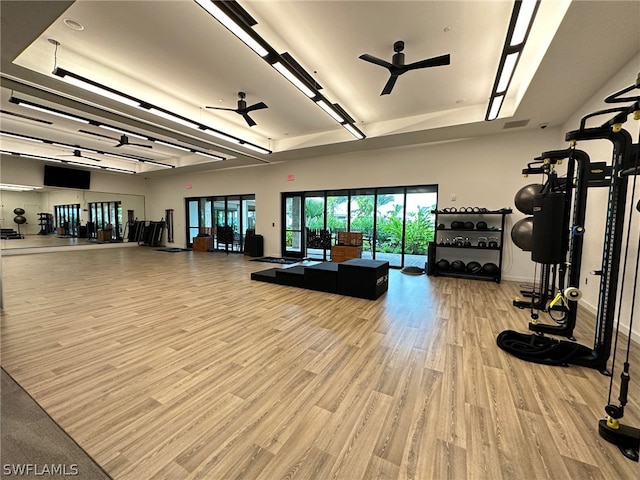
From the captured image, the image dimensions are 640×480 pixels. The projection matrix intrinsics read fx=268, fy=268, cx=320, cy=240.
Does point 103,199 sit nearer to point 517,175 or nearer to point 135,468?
point 135,468

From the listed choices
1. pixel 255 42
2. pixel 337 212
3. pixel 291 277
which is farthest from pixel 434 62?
pixel 337 212

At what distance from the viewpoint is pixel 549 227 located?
296 cm

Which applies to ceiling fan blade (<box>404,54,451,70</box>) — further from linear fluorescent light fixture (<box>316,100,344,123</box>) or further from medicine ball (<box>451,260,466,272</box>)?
medicine ball (<box>451,260,466,272</box>)

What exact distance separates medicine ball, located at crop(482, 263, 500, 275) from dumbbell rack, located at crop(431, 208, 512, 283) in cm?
4

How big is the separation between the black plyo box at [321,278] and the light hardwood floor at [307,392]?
0.83 metres

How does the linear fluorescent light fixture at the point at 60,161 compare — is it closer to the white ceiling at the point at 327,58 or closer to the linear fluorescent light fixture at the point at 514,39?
the white ceiling at the point at 327,58

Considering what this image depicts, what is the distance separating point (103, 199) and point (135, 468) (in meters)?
15.1

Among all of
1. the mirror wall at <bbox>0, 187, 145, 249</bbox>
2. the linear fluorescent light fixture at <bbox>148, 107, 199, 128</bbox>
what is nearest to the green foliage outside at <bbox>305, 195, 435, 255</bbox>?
the linear fluorescent light fixture at <bbox>148, 107, 199, 128</bbox>

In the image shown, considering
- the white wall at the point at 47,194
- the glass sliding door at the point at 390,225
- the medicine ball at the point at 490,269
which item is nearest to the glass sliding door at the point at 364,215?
the glass sliding door at the point at 390,225

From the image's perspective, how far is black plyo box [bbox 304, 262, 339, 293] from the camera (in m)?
5.14

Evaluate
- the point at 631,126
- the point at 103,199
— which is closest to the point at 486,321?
the point at 631,126

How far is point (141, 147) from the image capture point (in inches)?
359

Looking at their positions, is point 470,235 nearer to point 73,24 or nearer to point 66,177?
point 73,24

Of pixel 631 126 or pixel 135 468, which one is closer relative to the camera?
pixel 135 468
